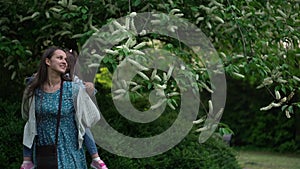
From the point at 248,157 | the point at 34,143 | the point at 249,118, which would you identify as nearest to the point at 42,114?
the point at 34,143

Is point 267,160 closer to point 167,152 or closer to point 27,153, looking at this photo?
A: point 167,152

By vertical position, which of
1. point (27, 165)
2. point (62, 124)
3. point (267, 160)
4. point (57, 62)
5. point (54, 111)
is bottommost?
point (267, 160)

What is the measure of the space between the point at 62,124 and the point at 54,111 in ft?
0.39

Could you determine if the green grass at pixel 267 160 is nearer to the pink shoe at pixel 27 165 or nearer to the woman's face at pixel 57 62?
the pink shoe at pixel 27 165

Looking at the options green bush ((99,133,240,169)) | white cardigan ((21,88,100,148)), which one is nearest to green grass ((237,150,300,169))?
green bush ((99,133,240,169))

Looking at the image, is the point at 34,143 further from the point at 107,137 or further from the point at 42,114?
the point at 107,137

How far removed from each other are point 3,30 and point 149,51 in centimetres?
152

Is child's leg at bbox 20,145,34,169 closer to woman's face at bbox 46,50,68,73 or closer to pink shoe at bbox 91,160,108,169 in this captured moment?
pink shoe at bbox 91,160,108,169

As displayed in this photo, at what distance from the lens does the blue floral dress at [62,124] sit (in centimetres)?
445

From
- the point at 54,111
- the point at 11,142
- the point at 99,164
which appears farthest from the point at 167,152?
the point at 54,111

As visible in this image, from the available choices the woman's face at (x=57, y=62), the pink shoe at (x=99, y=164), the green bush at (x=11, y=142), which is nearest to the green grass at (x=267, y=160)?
the green bush at (x=11, y=142)

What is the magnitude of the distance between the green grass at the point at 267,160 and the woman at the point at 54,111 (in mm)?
5484

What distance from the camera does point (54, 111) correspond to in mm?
4438

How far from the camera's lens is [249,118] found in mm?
13867
